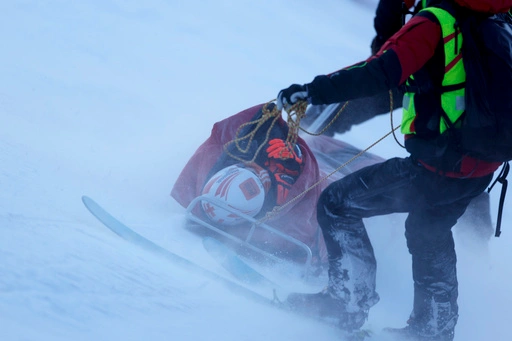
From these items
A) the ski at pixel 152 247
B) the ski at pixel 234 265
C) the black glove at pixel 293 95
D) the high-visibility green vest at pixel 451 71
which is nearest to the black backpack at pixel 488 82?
the high-visibility green vest at pixel 451 71

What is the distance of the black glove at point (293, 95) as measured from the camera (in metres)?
1.85

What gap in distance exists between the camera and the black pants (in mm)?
2000

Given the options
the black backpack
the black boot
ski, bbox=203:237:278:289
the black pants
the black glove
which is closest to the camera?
the black backpack

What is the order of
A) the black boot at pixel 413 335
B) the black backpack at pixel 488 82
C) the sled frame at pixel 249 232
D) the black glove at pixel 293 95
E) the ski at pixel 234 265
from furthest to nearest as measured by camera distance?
the sled frame at pixel 249 232
the ski at pixel 234 265
the black boot at pixel 413 335
the black glove at pixel 293 95
the black backpack at pixel 488 82

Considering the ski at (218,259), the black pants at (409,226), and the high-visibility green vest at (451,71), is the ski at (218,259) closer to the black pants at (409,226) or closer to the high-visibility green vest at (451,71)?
the black pants at (409,226)

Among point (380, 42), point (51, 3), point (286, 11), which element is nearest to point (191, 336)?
point (380, 42)

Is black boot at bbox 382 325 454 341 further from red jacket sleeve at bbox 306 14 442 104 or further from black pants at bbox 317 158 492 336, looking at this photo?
red jacket sleeve at bbox 306 14 442 104

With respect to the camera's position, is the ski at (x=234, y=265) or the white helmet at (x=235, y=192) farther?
the white helmet at (x=235, y=192)

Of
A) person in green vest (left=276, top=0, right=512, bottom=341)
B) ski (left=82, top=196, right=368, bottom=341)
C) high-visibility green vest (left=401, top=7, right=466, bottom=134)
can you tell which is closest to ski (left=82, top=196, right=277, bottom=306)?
ski (left=82, top=196, right=368, bottom=341)

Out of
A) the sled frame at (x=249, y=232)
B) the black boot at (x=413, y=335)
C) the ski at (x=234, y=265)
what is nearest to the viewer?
the black boot at (x=413, y=335)

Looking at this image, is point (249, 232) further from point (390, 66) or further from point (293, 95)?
point (390, 66)

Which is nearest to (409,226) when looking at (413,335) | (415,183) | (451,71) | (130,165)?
(415,183)

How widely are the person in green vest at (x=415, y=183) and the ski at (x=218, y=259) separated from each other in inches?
5.2

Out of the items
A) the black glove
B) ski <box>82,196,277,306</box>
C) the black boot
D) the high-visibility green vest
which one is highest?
the high-visibility green vest
